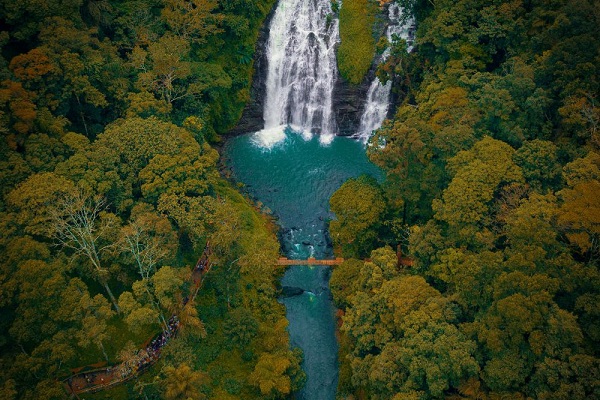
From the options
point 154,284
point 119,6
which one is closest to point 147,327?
point 154,284

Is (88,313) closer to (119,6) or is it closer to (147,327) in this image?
(147,327)

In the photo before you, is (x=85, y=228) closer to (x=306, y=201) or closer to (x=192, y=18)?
(x=306, y=201)

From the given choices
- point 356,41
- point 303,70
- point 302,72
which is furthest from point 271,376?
point 356,41

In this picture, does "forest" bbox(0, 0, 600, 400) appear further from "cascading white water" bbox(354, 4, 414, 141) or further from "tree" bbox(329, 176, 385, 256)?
"cascading white water" bbox(354, 4, 414, 141)

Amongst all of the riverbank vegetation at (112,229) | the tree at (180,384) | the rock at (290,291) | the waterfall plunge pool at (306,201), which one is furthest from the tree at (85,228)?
the waterfall plunge pool at (306,201)

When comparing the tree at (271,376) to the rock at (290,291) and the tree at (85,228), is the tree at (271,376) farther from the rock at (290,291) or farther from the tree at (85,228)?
the tree at (85,228)

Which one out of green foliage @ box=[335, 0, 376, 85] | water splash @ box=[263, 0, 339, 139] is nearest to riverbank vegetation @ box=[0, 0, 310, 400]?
water splash @ box=[263, 0, 339, 139]
